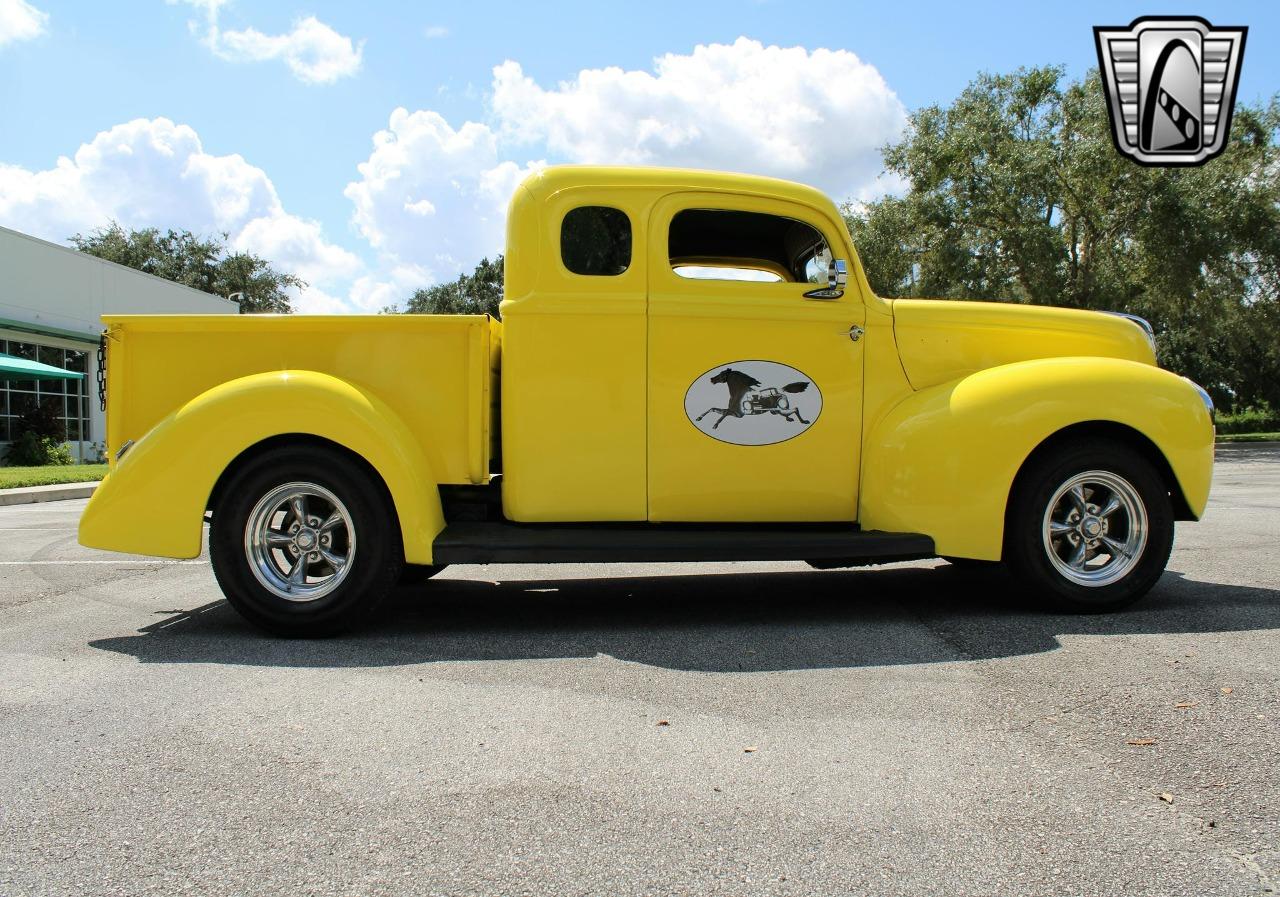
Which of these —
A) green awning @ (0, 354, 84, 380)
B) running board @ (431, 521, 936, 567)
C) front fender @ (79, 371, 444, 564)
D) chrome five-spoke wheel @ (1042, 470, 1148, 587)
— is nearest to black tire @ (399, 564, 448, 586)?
running board @ (431, 521, 936, 567)

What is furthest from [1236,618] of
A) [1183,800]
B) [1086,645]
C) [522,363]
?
[522,363]

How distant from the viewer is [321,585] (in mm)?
4305

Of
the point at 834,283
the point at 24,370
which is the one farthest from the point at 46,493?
the point at 834,283

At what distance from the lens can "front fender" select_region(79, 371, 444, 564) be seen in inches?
167

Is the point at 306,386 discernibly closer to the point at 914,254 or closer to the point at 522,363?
the point at 522,363

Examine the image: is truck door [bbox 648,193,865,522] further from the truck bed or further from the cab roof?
the truck bed

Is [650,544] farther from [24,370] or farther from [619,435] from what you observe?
[24,370]

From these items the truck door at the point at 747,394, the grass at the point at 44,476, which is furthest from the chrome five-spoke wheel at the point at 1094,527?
the grass at the point at 44,476

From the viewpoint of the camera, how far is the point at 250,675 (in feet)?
12.2

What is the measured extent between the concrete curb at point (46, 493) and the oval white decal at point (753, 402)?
1092 cm

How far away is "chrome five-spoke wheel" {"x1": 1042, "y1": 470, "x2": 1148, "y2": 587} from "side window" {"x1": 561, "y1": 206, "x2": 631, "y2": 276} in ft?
8.33

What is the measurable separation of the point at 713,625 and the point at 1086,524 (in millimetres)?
2004

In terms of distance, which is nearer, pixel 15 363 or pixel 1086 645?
pixel 1086 645

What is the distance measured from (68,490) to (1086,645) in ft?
47.6
